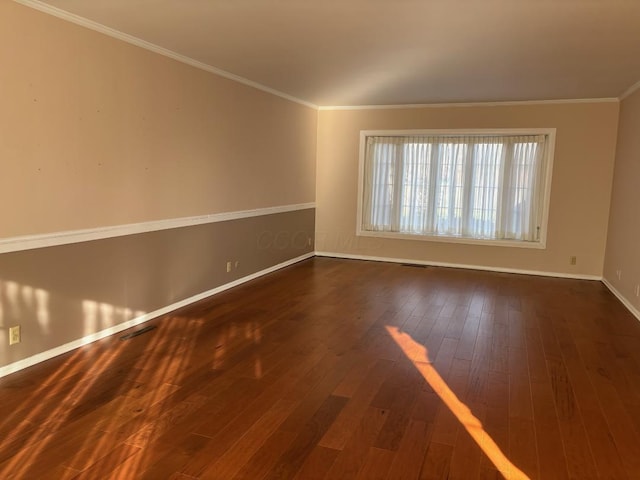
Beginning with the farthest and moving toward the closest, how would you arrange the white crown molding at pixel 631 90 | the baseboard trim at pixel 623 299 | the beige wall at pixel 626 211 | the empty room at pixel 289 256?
the white crown molding at pixel 631 90, the beige wall at pixel 626 211, the baseboard trim at pixel 623 299, the empty room at pixel 289 256

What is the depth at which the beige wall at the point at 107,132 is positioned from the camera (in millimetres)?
3115

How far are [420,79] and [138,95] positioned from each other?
9.85ft

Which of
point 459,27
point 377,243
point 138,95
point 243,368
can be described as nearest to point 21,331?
point 243,368

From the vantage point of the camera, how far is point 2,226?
305cm

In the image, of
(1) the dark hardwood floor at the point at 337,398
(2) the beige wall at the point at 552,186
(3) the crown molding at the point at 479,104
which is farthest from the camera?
(2) the beige wall at the point at 552,186

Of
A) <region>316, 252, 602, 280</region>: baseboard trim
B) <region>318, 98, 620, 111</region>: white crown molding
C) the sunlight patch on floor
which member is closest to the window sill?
<region>316, 252, 602, 280</region>: baseboard trim

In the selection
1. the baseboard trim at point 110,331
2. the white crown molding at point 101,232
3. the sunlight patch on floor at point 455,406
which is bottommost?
the sunlight patch on floor at point 455,406

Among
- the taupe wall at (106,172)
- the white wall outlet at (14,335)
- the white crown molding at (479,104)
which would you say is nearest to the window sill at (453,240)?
the white crown molding at (479,104)

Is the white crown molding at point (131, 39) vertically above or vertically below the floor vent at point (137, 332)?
above

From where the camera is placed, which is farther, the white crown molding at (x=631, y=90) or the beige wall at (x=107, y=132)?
the white crown molding at (x=631, y=90)

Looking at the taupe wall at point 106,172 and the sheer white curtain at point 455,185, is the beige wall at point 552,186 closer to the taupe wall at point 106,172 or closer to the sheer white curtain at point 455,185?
the sheer white curtain at point 455,185

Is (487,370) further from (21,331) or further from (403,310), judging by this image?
(21,331)

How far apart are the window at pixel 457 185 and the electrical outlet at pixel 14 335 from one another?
5341mm

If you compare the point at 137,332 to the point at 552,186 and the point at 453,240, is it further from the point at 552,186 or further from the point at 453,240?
the point at 552,186
